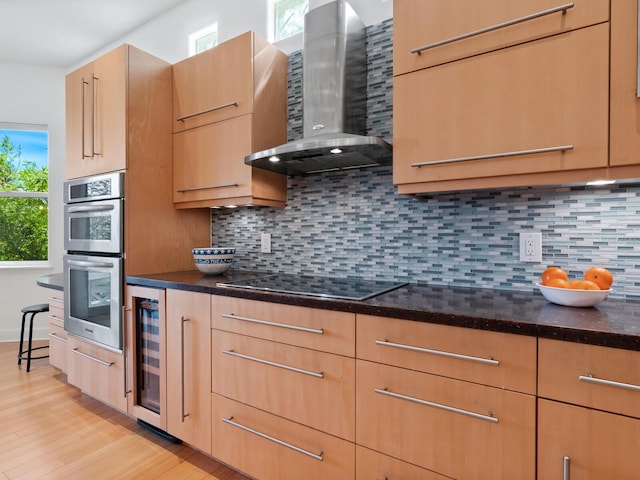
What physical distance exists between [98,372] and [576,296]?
261 cm

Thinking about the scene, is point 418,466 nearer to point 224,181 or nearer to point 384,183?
point 384,183

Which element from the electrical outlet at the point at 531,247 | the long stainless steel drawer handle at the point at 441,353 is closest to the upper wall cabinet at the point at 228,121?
the long stainless steel drawer handle at the point at 441,353

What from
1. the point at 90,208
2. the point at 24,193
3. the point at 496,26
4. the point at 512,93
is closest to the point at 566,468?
the point at 512,93

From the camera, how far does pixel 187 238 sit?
2449 mm

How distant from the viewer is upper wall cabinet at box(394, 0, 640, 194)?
1.12m

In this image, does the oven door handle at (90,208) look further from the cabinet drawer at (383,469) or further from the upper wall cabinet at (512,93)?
the cabinet drawer at (383,469)

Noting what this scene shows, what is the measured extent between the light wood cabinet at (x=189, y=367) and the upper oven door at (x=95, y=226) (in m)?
0.56

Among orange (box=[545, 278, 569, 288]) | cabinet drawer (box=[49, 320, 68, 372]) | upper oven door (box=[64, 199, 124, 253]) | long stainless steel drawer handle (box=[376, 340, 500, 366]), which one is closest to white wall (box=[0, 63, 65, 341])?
cabinet drawer (box=[49, 320, 68, 372])

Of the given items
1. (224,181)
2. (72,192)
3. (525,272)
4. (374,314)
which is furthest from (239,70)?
(525,272)

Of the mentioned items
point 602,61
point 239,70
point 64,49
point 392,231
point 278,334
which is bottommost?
point 278,334

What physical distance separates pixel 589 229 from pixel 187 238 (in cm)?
225

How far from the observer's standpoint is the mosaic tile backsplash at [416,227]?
139 cm

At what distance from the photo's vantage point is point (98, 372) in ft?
7.46

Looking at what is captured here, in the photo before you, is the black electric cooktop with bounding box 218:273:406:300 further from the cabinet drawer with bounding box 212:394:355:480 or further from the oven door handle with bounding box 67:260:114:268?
the oven door handle with bounding box 67:260:114:268
